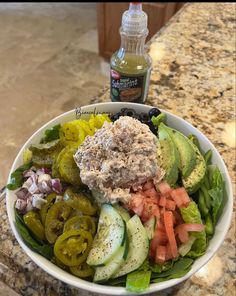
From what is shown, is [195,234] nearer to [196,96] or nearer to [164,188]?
[164,188]

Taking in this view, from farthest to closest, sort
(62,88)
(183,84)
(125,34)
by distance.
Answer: (62,88) < (183,84) < (125,34)

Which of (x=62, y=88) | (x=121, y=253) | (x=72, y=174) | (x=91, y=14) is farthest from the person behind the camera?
(x=91, y=14)

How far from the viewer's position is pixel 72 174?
67 cm

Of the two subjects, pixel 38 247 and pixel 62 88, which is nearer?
pixel 38 247

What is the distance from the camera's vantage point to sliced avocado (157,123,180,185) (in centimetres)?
67

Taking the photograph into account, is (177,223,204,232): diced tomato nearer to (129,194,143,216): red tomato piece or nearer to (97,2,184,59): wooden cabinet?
(129,194,143,216): red tomato piece

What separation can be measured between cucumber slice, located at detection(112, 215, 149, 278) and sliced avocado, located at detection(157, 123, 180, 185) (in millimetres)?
131

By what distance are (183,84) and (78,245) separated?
70 centimetres

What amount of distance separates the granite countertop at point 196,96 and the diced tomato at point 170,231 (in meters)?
0.11

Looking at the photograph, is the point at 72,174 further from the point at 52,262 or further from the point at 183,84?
the point at 183,84

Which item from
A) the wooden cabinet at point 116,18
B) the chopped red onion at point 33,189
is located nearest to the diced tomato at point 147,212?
the chopped red onion at point 33,189

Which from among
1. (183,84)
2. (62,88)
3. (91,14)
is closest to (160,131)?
(183,84)

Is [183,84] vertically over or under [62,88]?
over

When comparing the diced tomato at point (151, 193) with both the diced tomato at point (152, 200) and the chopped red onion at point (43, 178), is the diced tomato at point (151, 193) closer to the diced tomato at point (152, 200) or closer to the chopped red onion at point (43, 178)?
the diced tomato at point (152, 200)
